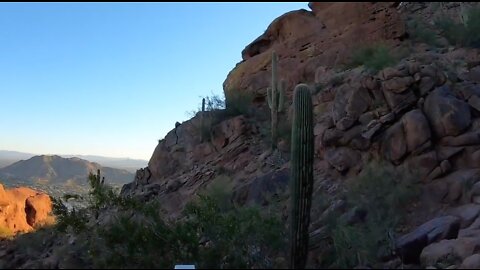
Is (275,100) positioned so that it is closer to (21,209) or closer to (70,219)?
(70,219)

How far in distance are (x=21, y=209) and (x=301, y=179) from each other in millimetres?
22306

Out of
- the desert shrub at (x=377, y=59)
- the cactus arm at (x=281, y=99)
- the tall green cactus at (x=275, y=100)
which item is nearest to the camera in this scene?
the desert shrub at (x=377, y=59)

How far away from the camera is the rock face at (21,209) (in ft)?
76.2

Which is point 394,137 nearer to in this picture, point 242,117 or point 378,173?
point 378,173

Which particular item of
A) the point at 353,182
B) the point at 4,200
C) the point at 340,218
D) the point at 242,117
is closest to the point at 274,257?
the point at 340,218

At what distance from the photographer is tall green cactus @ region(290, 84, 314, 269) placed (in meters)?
6.73

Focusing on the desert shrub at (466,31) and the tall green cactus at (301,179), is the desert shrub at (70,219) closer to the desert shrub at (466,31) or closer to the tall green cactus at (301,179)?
the tall green cactus at (301,179)

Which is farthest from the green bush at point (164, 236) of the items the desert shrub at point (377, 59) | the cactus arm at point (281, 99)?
the cactus arm at point (281, 99)

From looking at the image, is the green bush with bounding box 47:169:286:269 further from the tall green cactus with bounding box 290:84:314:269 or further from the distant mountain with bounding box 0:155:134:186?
the distant mountain with bounding box 0:155:134:186

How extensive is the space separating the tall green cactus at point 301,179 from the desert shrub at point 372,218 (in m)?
0.60

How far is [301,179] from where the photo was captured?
7.16m

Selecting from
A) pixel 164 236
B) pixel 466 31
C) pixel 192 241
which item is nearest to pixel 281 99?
pixel 466 31

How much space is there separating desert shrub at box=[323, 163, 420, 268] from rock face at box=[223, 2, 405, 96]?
828 centimetres

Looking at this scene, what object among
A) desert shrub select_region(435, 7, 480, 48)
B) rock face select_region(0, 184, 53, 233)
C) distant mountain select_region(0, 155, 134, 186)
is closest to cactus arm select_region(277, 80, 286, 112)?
desert shrub select_region(435, 7, 480, 48)
